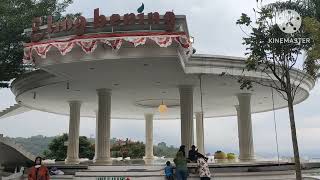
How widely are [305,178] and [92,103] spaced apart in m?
18.8

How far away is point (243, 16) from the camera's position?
45.4 feet

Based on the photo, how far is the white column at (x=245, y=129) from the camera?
27.6 m

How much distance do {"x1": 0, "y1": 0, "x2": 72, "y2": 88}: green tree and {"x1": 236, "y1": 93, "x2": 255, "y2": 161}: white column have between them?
1352 cm

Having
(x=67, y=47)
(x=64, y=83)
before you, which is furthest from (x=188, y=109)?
(x=67, y=47)

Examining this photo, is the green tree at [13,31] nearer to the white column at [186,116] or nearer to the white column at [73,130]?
the white column at [73,130]

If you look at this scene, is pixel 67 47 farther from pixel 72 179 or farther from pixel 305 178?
pixel 305 178

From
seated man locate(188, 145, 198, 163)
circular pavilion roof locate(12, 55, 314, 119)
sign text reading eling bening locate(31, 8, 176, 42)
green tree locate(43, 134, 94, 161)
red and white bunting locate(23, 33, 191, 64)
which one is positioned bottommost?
seated man locate(188, 145, 198, 163)

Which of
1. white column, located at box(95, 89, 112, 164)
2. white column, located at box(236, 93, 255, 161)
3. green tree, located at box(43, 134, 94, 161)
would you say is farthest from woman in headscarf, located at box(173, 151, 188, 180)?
green tree, located at box(43, 134, 94, 161)

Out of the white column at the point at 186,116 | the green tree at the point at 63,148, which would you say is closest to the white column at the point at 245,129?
the white column at the point at 186,116

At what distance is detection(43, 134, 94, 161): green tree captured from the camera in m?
47.2

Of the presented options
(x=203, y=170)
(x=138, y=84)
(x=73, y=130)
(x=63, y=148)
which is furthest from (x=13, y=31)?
(x=63, y=148)

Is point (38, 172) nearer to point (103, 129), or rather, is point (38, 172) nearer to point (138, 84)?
point (138, 84)

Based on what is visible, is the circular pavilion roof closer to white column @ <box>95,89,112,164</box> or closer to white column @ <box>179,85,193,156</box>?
white column @ <box>179,85,193,156</box>

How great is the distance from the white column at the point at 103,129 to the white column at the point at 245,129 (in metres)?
9.26
